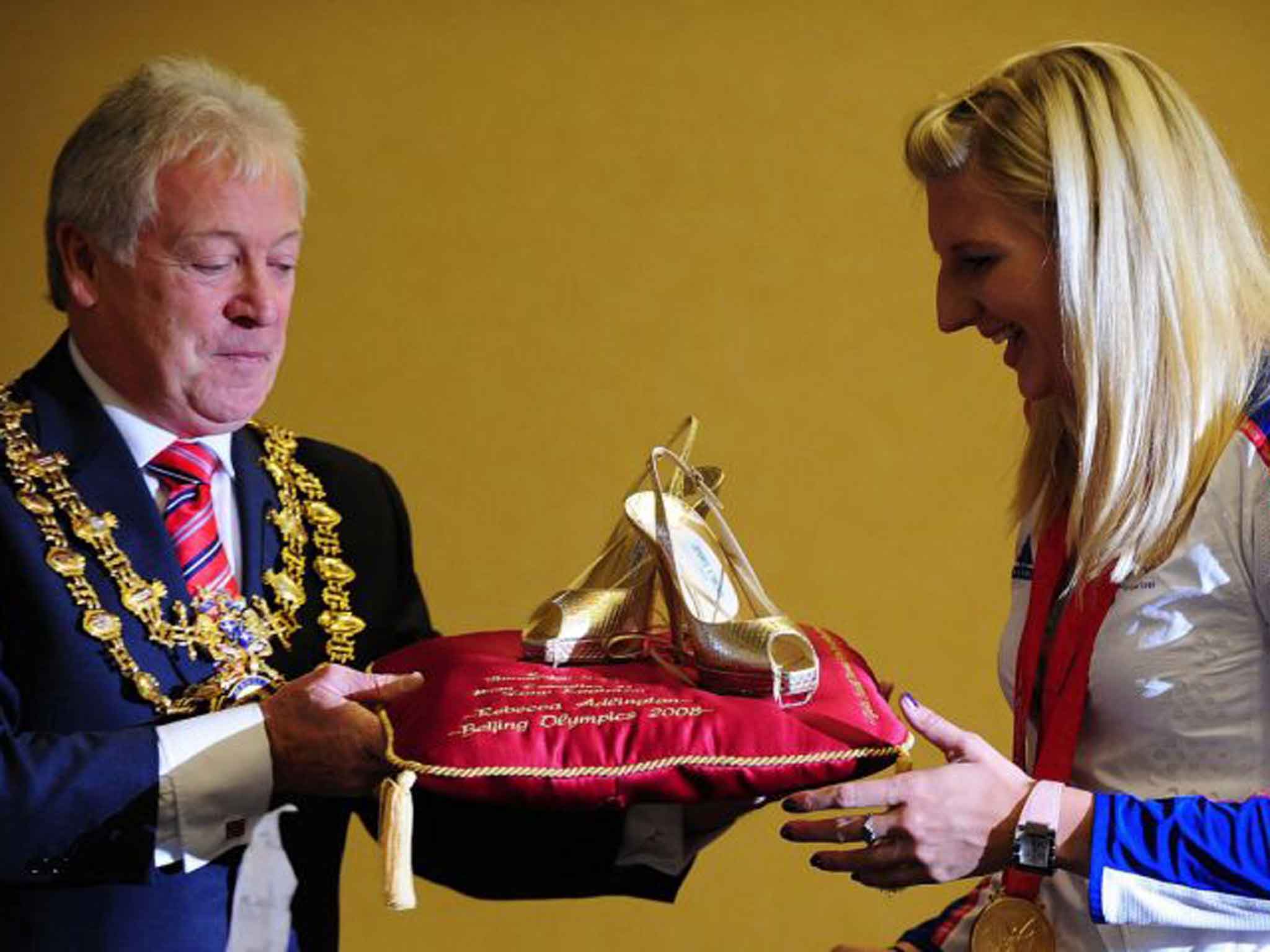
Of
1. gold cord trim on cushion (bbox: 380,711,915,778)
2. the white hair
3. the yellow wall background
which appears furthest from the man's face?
the yellow wall background

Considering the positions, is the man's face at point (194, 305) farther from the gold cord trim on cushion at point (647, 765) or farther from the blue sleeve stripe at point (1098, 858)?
the blue sleeve stripe at point (1098, 858)

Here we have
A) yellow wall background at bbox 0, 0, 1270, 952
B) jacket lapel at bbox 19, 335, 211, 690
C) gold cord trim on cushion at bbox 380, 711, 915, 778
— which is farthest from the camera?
yellow wall background at bbox 0, 0, 1270, 952

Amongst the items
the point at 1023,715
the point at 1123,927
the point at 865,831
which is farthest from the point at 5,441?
the point at 1123,927

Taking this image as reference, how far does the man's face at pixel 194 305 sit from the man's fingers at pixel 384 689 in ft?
1.09

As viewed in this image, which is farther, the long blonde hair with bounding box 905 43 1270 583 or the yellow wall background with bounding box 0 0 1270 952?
the yellow wall background with bounding box 0 0 1270 952

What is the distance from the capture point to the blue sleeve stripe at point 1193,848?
1567 mm

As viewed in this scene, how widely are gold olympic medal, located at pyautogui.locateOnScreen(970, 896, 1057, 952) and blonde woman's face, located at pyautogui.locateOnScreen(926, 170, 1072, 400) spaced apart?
0.47 metres

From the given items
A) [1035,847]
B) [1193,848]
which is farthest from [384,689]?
[1193,848]

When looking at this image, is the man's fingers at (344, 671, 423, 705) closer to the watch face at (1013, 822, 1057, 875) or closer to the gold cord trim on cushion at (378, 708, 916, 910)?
the gold cord trim on cushion at (378, 708, 916, 910)

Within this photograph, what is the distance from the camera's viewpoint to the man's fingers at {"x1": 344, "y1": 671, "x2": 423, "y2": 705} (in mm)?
1702

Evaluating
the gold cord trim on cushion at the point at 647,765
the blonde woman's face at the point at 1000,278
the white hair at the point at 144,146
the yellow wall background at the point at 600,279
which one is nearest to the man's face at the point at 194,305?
the white hair at the point at 144,146

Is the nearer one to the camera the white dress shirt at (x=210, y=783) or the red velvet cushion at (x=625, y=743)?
the red velvet cushion at (x=625, y=743)

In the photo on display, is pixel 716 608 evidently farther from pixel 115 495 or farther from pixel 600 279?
pixel 600 279

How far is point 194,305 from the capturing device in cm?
187
